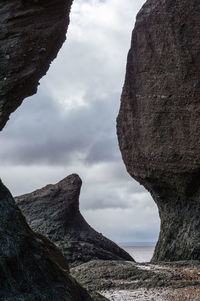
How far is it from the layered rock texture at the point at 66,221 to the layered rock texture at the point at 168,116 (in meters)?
1.93

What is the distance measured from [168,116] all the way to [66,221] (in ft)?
16.0

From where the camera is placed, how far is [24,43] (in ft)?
31.2

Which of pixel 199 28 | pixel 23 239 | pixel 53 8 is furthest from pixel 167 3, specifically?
pixel 23 239

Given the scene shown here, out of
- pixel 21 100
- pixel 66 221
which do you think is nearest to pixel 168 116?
pixel 66 221

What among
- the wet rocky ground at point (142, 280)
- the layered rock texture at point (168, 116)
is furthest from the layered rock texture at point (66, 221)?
the wet rocky ground at point (142, 280)

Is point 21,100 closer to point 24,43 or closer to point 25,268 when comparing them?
point 24,43

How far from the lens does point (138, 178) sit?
20.3 metres

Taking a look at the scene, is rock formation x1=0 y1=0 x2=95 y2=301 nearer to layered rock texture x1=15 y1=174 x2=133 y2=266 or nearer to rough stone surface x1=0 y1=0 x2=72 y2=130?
rough stone surface x1=0 y1=0 x2=72 y2=130

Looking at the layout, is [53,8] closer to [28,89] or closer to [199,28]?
[28,89]

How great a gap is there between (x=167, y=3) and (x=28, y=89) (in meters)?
10.1

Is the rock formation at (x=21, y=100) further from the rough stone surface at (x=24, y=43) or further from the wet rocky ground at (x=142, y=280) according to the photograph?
the wet rocky ground at (x=142, y=280)

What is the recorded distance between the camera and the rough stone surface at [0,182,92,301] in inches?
293

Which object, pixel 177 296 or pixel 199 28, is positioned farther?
pixel 199 28

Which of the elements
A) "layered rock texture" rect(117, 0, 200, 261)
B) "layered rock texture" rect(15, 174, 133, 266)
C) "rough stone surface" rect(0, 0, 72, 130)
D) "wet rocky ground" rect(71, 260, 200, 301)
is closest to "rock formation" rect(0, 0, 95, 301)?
"rough stone surface" rect(0, 0, 72, 130)
